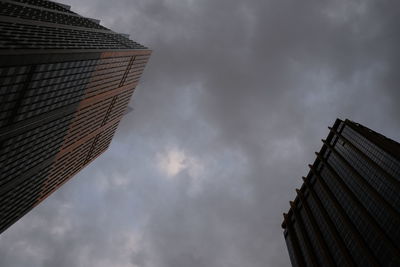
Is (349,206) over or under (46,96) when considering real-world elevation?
under

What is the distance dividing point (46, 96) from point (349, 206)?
9208 centimetres

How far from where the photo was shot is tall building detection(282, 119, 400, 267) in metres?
82.6

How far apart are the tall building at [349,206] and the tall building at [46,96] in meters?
84.3

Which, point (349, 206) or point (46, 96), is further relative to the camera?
point (349, 206)

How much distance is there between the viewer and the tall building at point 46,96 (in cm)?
6200

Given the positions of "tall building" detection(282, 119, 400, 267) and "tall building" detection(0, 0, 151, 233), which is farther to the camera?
"tall building" detection(282, 119, 400, 267)

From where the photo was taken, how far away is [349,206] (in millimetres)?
102438

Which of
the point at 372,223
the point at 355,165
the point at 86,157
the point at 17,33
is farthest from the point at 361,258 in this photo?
the point at 86,157

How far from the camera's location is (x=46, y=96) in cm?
7375

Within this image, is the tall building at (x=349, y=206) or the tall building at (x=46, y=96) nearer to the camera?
the tall building at (x=46, y=96)

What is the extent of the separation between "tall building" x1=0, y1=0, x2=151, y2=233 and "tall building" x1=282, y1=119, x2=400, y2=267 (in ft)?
276

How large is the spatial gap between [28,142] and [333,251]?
8861cm

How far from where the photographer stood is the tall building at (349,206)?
82600 mm

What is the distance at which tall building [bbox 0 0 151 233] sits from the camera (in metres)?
62.0
